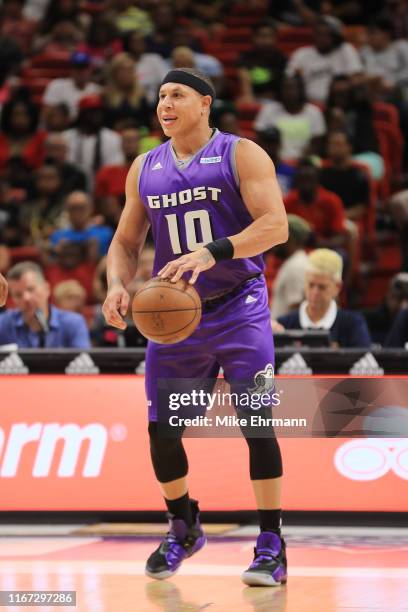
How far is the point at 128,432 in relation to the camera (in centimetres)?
702

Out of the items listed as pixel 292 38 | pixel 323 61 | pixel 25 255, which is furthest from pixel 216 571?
pixel 292 38

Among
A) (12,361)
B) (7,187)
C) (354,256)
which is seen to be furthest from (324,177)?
(12,361)

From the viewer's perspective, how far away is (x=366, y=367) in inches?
271

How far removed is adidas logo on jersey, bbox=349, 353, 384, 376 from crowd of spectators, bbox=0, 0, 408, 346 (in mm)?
1356

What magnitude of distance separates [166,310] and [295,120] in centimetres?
864

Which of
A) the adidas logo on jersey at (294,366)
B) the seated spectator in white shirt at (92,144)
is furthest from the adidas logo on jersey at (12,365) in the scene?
the seated spectator in white shirt at (92,144)

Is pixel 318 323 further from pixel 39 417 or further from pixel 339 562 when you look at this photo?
pixel 339 562

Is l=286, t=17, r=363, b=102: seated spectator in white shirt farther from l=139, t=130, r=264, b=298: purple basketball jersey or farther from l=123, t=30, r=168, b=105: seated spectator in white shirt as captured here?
l=139, t=130, r=264, b=298: purple basketball jersey

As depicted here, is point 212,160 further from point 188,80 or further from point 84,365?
point 84,365

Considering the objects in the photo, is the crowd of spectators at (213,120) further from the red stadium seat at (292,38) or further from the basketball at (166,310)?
the basketball at (166,310)

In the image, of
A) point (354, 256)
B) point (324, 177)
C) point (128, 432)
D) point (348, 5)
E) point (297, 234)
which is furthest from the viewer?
point (348, 5)

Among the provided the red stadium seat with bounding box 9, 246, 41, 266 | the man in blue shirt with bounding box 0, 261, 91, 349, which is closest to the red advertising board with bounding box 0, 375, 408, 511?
the man in blue shirt with bounding box 0, 261, 91, 349

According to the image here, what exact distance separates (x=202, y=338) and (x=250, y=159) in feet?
2.66

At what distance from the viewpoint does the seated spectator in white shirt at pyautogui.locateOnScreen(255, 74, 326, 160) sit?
1317 centimetres
